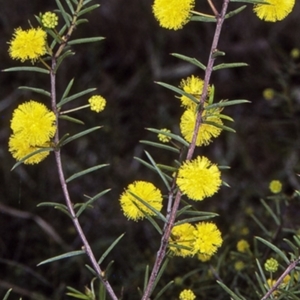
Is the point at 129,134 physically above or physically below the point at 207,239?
below

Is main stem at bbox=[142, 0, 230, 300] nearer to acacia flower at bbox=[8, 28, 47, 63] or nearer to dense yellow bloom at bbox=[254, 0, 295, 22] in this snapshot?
dense yellow bloom at bbox=[254, 0, 295, 22]

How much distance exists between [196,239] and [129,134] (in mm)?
1887

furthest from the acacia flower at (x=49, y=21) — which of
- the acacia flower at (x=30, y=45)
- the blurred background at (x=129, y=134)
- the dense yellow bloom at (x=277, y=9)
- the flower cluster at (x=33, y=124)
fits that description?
the blurred background at (x=129, y=134)

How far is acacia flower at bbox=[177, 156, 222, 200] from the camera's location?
37.9 inches

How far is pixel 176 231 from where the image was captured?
112 cm

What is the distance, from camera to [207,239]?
103cm

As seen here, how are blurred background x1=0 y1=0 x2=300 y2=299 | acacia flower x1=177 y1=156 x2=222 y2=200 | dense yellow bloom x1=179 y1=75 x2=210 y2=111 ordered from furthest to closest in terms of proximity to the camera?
blurred background x1=0 y1=0 x2=300 y2=299, dense yellow bloom x1=179 y1=75 x2=210 y2=111, acacia flower x1=177 y1=156 x2=222 y2=200

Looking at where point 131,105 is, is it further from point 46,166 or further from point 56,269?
point 56,269

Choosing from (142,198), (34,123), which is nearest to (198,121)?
(142,198)

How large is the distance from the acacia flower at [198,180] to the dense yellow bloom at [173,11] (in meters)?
0.26

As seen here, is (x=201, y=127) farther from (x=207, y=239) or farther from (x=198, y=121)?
(x=207, y=239)

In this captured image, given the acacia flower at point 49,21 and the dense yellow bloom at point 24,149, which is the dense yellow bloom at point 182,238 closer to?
the dense yellow bloom at point 24,149

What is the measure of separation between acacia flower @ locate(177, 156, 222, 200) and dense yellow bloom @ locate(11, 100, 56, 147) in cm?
26

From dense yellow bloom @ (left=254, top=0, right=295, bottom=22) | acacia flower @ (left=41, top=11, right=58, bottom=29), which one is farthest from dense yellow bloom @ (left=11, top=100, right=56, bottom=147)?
dense yellow bloom @ (left=254, top=0, right=295, bottom=22)
